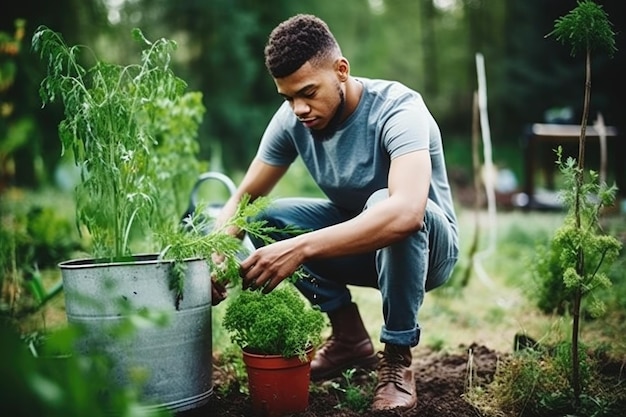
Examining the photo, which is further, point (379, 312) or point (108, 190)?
point (379, 312)

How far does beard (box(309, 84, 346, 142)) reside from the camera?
2.36 m

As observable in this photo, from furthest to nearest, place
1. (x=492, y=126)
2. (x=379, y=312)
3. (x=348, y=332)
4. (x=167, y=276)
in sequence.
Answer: (x=492, y=126) < (x=379, y=312) < (x=348, y=332) < (x=167, y=276)

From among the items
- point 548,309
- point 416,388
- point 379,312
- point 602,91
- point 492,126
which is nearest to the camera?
point 416,388

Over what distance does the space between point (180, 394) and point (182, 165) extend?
155 cm

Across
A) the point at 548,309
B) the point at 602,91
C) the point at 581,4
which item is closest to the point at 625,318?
the point at 548,309

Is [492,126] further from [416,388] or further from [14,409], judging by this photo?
[14,409]

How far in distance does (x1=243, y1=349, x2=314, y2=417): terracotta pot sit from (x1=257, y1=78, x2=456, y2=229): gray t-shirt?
0.78 metres

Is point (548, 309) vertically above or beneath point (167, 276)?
beneath

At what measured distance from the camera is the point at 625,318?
10.7 ft

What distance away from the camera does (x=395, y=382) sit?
6.89 feet

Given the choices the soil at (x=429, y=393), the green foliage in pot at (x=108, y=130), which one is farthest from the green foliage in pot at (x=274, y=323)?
the green foliage in pot at (x=108, y=130)

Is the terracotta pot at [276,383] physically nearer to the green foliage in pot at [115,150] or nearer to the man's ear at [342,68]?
the green foliage in pot at [115,150]

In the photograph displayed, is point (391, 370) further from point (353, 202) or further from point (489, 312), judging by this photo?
point (489, 312)

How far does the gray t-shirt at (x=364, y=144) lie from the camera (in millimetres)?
2213
